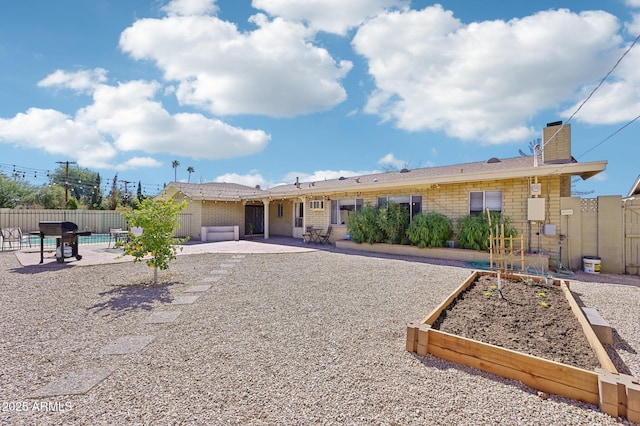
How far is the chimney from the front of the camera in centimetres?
884

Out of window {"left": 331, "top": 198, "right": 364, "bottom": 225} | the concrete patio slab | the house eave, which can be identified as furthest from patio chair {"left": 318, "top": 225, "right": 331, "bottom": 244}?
the concrete patio slab

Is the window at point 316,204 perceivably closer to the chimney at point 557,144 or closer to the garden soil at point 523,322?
the chimney at point 557,144

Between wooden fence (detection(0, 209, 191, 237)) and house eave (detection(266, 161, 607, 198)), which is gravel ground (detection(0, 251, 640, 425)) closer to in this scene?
house eave (detection(266, 161, 607, 198))

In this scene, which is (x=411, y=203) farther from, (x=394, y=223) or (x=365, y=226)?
(x=365, y=226)

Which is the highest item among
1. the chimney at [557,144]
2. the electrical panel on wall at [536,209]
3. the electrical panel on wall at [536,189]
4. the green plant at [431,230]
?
the chimney at [557,144]

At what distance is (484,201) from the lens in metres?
9.17

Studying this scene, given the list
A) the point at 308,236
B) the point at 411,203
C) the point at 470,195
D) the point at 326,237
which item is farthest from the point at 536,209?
the point at 308,236

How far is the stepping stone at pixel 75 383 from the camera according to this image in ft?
7.35

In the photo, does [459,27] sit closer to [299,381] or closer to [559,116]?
[559,116]

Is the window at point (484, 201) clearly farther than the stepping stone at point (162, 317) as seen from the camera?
Yes

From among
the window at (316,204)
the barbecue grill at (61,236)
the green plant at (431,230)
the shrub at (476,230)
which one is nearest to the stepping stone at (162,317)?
the barbecue grill at (61,236)

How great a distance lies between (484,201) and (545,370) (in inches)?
311

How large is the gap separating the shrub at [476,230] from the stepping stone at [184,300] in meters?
7.55

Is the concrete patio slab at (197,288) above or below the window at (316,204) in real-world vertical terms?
below
